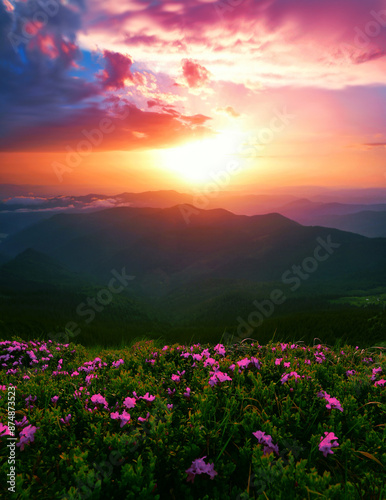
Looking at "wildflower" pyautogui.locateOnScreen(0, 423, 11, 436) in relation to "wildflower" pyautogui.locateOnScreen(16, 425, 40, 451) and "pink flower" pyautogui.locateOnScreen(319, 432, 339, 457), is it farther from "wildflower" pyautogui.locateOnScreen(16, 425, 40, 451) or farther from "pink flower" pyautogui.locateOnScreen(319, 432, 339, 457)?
"pink flower" pyautogui.locateOnScreen(319, 432, 339, 457)

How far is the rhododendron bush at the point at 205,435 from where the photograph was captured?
2557 mm

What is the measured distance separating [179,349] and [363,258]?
143 metres

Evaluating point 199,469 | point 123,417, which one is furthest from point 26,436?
A: point 199,469

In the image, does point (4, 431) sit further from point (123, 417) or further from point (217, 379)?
point (217, 379)

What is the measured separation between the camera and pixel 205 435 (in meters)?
3.13

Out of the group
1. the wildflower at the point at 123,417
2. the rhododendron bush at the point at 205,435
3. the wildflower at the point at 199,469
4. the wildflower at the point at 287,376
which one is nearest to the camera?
the rhododendron bush at the point at 205,435

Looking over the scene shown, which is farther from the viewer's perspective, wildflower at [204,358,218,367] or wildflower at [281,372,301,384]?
wildflower at [204,358,218,367]

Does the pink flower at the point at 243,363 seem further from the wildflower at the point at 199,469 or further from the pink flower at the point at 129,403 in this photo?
the wildflower at the point at 199,469

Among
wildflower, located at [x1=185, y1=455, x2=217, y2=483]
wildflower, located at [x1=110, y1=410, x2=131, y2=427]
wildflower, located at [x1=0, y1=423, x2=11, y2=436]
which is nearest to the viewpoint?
wildflower, located at [x1=185, y1=455, x2=217, y2=483]

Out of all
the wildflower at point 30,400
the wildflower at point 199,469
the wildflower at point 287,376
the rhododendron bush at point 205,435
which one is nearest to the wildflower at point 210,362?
the rhododendron bush at point 205,435

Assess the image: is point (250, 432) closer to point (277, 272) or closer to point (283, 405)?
point (283, 405)

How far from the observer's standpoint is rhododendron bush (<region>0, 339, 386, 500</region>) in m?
2.56

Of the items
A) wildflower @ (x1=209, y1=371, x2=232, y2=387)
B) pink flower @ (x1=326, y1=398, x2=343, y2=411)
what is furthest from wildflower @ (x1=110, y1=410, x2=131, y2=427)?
pink flower @ (x1=326, y1=398, x2=343, y2=411)

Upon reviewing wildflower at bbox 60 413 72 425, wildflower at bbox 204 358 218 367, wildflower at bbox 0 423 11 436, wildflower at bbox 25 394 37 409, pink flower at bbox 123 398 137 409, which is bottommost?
wildflower at bbox 25 394 37 409
